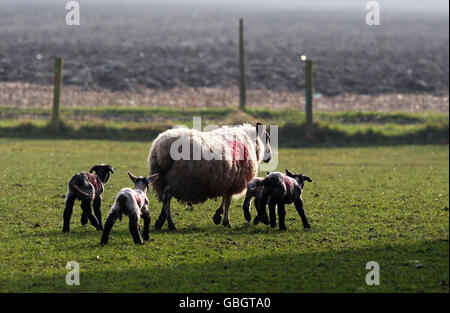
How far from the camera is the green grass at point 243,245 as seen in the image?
9.24 m

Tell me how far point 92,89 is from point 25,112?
300 inches

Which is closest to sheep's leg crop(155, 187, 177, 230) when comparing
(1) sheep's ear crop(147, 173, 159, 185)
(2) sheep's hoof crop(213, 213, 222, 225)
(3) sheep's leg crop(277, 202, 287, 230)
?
(1) sheep's ear crop(147, 173, 159, 185)

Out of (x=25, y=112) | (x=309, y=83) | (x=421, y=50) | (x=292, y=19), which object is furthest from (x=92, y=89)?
(x=292, y=19)

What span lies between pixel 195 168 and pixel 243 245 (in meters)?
2.00

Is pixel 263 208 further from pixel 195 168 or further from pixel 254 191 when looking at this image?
pixel 195 168

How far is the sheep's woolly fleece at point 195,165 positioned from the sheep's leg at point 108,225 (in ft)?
6.47

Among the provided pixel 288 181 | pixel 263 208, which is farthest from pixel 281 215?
pixel 288 181

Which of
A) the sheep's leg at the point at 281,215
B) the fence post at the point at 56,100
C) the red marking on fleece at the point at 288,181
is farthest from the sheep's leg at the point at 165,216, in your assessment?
the fence post at the point at 56,100

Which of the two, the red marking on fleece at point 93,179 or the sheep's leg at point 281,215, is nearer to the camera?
the red marking on fleece at point 93,179

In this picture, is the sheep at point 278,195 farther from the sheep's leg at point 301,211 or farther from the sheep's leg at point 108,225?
the sheep's leg at point 108,225

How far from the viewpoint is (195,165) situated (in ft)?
41.9

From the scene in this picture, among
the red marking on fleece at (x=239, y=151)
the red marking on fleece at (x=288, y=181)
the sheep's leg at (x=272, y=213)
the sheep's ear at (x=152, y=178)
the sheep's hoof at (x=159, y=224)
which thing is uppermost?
the red marking on fleece at (x=239, y=151)
